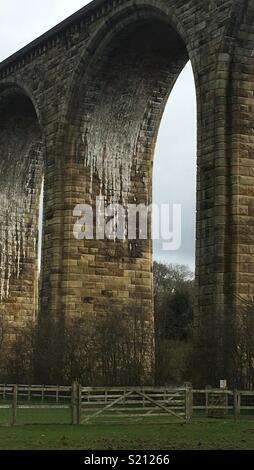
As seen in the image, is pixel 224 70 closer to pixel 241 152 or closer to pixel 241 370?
pixel 241 152

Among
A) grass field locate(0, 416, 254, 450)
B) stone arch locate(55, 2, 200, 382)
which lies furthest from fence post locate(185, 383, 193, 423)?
stone arch locate(55, 2, 200, 382)

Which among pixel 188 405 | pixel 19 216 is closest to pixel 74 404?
pixel 188 405

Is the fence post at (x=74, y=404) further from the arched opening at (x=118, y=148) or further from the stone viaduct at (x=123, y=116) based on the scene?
the arched opening at (x=118, y=148)

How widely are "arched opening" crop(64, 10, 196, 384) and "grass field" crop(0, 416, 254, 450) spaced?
1581 cm

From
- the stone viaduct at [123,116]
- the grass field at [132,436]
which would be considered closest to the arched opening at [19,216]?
the stone viaduct at [123,116]

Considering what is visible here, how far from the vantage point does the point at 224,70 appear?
93.8ft

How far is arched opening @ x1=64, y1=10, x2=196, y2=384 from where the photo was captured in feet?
121

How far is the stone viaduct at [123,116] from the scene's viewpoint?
28.5m

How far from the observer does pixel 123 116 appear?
39156 mm

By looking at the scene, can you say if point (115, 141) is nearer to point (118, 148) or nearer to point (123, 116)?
point (118, 148)

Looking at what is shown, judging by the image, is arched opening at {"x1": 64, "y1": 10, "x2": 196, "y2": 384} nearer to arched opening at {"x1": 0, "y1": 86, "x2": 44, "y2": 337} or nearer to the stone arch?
the stone arch

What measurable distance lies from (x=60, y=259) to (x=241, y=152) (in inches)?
463
